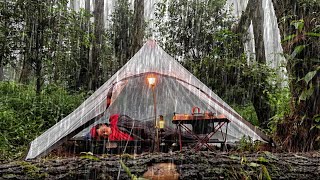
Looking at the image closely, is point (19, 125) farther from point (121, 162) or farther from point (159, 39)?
point (121, 162)

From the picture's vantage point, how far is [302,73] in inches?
122

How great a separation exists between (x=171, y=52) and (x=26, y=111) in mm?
3461

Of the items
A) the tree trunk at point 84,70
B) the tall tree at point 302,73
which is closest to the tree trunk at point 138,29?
the tree trunk at point 84,70

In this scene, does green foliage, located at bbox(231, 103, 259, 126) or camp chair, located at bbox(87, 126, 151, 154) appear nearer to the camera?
camp chair, located at bbox(87, 126, 151, 154)

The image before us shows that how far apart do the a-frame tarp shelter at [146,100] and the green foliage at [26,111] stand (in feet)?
3.70

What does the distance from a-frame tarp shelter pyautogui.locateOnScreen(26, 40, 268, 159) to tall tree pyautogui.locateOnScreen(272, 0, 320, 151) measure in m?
0.60

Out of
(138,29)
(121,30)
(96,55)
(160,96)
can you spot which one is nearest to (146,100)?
(160,96)

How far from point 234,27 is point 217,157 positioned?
22.7 ft

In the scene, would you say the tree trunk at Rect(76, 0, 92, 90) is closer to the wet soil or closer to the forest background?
the forest background

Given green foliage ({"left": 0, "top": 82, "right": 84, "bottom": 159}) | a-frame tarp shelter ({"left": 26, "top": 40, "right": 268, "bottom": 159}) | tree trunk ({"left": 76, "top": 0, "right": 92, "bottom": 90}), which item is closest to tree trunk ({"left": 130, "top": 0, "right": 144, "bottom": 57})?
tree trunk ({"left": 76, "top": 0, "right": 92, "bottom": 90})

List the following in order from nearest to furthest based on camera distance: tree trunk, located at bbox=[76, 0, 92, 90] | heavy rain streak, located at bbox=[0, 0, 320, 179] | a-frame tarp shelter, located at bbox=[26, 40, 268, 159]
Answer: heavy rain streak, located at bbox=[0, 0, 320, 179] < a-frame tarp shelter, located at bbox=[26, 40, 268, 159] < tree trunk, located at bbox=[76, 0, 92, 90]

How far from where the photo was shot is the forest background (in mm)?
3082

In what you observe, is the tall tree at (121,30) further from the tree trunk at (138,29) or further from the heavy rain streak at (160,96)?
the tree trunk at (138,29)

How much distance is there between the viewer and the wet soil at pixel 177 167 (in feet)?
4.39
